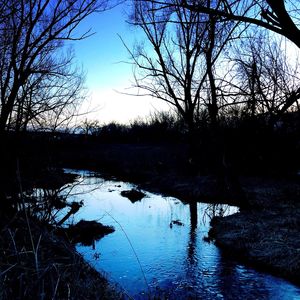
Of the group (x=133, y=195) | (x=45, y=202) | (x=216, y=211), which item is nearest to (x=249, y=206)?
(x=216, y=211)

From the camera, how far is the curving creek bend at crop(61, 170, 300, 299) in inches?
260

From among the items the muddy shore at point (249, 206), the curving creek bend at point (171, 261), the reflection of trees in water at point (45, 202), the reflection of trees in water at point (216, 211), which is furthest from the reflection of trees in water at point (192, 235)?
the reflection of trees in water at point (45, 202)

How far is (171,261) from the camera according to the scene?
26.9ft

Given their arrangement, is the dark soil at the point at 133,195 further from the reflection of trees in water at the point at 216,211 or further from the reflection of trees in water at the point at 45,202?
the reflection of trees in water at the point at 45,202

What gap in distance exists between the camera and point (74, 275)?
350cm

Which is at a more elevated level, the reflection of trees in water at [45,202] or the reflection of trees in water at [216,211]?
the reflection of trees in water at [45,202]

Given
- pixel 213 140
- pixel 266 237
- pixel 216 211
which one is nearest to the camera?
pixel 266 237

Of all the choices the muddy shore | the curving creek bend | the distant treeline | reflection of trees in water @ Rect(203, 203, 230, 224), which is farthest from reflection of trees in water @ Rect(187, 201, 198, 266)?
the distant treeline

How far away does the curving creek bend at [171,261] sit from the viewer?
6613 millimetres

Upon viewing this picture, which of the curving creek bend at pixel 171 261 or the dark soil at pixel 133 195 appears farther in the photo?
the dark soil at pixel 133 195

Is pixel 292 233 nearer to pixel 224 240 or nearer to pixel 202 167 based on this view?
pixel 224 240

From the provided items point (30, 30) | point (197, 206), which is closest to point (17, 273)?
point (30, 30)

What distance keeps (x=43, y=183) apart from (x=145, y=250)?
307 cm

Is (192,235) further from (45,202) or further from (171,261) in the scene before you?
(45,202)
